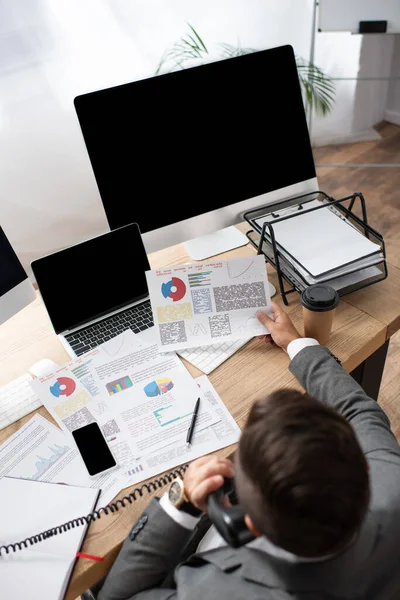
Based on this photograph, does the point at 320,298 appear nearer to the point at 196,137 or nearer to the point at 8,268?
the point at 196,137

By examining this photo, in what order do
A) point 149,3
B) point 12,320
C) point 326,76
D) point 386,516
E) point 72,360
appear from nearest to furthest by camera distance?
1. point 386,516
2. point 72,360
3. point 12,320
4. point 149,3
5. point 326,76

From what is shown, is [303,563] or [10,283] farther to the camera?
[10,283]

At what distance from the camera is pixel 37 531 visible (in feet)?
3.08

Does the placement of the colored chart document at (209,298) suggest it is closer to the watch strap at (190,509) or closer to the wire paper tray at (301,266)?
the wire paper tray at (301,266)

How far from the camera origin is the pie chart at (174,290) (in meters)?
1.25

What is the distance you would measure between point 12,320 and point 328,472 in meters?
1.03

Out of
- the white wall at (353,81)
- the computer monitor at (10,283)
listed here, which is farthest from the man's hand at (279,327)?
the white wall at (353,81)

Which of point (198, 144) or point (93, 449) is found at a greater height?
point (198, 144)

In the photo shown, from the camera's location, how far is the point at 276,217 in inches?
57.2

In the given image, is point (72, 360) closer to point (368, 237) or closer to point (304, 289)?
point (304, 289)

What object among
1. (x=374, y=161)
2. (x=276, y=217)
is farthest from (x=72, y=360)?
(x=374, y=161)

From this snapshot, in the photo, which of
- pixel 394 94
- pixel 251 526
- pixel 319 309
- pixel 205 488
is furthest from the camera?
pixel 394 94

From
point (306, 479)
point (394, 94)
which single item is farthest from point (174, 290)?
point (394, 94)

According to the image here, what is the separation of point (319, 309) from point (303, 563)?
0.58 m
